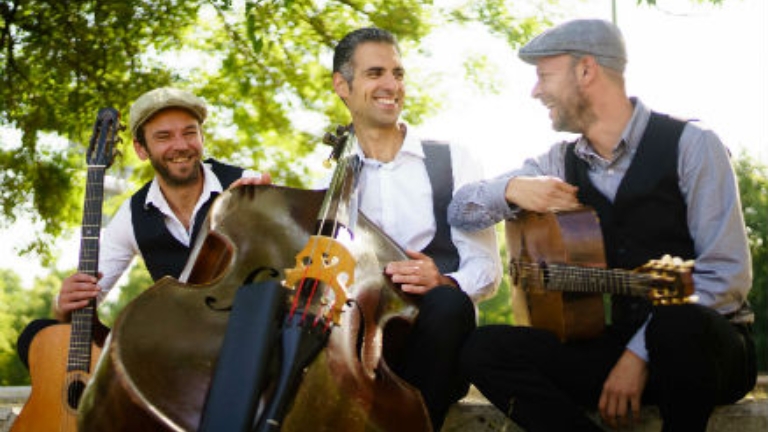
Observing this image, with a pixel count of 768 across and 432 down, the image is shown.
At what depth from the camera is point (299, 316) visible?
8.02 feet

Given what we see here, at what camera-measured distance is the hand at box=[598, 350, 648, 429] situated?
8.89 feet

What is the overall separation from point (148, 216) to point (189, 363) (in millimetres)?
1629

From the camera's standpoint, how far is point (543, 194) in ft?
9.74

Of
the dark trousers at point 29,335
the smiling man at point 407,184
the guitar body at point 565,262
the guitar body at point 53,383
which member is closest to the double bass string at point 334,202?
the smiling man at point 407,184

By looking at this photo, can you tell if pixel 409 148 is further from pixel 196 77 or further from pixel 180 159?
pixel 196 77

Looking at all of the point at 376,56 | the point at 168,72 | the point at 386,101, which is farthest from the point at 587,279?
the point at 168,72

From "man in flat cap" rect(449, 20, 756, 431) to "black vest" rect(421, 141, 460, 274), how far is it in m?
0.26

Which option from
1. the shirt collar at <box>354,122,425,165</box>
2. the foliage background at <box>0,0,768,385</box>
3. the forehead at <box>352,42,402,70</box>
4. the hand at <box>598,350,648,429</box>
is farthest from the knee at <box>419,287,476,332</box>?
the foliage background at <box>0,0,768,385</box>

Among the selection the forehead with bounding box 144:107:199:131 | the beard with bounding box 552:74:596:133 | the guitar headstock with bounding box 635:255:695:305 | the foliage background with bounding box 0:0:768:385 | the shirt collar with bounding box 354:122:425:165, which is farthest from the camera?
the foliage background with bounding box 0:0:768:385

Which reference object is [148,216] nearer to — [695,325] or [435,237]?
[435,237]

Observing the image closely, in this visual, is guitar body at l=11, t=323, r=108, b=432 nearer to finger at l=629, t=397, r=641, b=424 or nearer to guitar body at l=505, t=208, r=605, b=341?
guitar body at l=505, t=208, r=605, b=341

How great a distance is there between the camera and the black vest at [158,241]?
3871 millimetres

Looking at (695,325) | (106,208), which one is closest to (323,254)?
(695,325)

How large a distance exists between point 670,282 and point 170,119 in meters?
2.18
